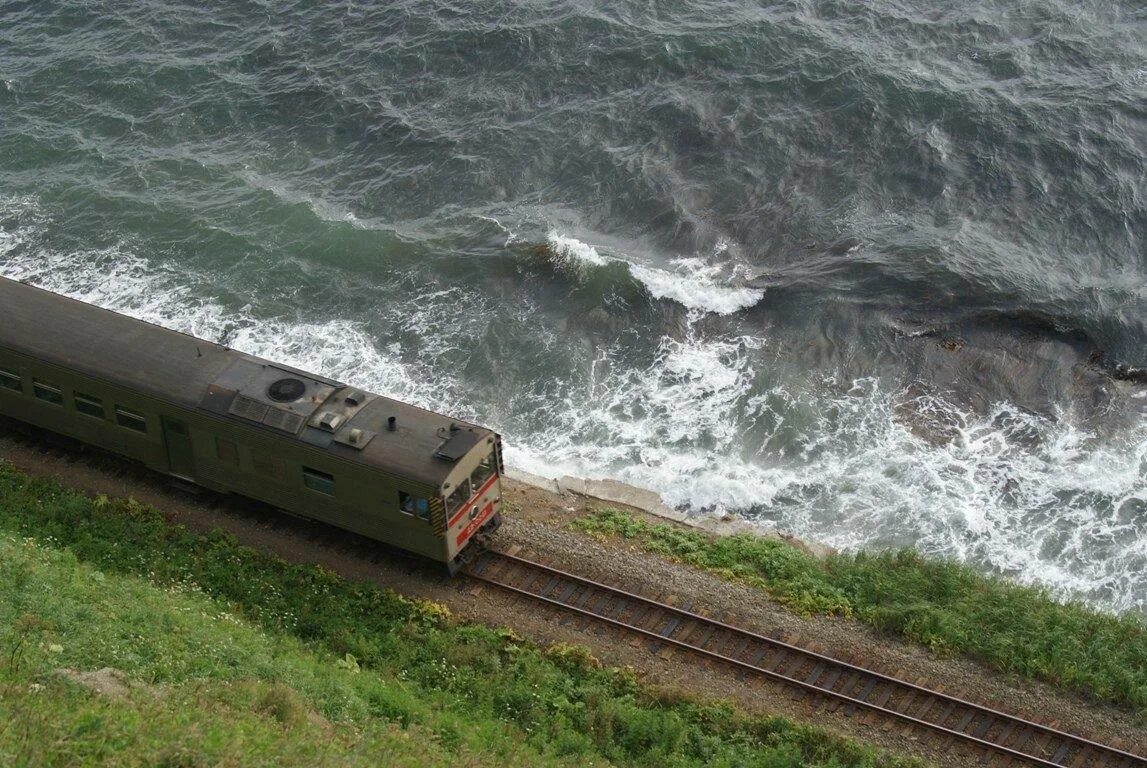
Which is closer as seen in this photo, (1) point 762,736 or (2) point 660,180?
(1) point 762,736

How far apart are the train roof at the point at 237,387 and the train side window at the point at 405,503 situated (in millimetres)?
565

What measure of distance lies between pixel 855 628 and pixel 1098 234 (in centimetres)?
2262

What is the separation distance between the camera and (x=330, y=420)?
2619cm

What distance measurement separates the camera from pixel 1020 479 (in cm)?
3334

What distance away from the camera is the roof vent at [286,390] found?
88.3ft

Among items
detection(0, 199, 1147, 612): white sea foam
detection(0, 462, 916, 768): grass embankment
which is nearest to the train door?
detection(0, 462, 916, 768): grass embankment

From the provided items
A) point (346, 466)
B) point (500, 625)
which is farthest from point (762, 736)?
point (346, 466)

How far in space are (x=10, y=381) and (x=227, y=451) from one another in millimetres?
6919

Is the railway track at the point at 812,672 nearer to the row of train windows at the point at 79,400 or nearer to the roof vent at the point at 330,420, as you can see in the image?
the roof vent at the point at 330,420

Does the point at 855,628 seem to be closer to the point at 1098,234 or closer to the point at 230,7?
the point at 1098,234

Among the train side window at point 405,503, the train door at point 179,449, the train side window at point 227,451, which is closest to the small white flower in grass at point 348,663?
the train side window at point 405,503

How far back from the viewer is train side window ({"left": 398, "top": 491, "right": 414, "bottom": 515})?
25547 mm

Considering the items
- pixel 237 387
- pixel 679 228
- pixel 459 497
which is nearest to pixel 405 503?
pixel 459 497

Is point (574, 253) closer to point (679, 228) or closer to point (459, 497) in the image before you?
point (679, 228)
